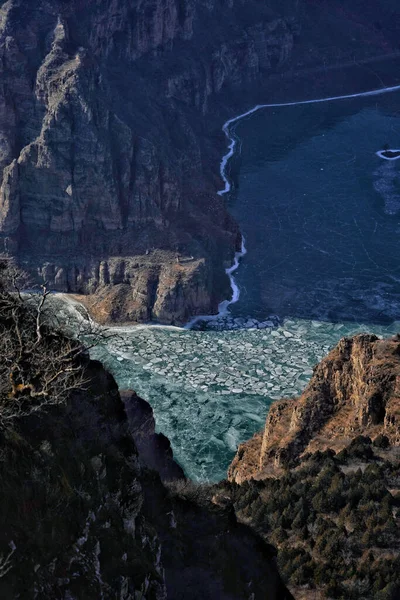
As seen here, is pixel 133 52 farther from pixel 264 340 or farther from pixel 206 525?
pixel 206 525

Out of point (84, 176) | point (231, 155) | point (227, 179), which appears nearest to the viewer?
point (84, 176)

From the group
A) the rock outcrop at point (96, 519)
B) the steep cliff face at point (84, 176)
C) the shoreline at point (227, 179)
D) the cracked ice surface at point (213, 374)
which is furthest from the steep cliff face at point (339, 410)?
the steep cliff face at point (84, 176)

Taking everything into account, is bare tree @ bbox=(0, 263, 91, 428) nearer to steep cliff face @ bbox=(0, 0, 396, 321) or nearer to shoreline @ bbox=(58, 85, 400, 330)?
shoreline @ bbox=(58, 85, 400, 330)

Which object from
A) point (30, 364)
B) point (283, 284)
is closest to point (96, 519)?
point (30, 364)

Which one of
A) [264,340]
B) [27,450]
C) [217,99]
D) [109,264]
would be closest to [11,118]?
[109,264]

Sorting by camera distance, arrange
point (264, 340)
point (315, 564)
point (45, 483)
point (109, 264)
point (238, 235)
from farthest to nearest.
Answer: point (238, 235), point (109, 264), point (264, 340), point (315, 564), point (45, 483)

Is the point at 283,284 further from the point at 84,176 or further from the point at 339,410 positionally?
the point at 339,410
